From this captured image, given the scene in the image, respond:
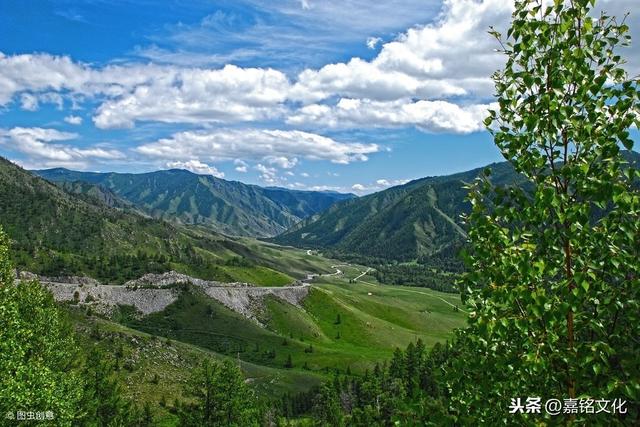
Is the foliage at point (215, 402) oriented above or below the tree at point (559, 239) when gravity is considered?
below

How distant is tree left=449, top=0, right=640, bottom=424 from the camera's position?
Result: 30.0 ft

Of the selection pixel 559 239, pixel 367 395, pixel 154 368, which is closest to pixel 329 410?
pixel 367 395

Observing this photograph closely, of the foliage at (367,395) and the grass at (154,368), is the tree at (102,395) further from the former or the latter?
the foliage at (367,395)

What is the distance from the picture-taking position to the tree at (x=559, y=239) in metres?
9.13

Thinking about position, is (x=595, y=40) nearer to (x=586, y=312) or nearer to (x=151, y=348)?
(x=586, y=312)

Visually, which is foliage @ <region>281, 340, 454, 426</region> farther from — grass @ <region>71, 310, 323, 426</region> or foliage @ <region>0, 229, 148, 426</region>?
foliage @ <region>0, 229, 148, 426</region>

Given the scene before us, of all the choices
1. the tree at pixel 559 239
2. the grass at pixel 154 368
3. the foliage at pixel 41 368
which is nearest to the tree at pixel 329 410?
the grass at pixel 154 368

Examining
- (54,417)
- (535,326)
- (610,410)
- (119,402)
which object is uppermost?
(535,326)

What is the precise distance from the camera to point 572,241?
9.28 m

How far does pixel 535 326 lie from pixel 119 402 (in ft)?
274

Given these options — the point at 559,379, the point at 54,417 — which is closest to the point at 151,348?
the point at 54,417

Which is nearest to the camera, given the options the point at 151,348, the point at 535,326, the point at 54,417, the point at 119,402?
the point at 535,326

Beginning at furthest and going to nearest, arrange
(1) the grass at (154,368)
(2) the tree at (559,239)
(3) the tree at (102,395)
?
(1) the grass at (154,368), (3) the tree at (102,395), (2) the tree at (559,239)

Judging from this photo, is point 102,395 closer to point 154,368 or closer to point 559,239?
point 154,368
